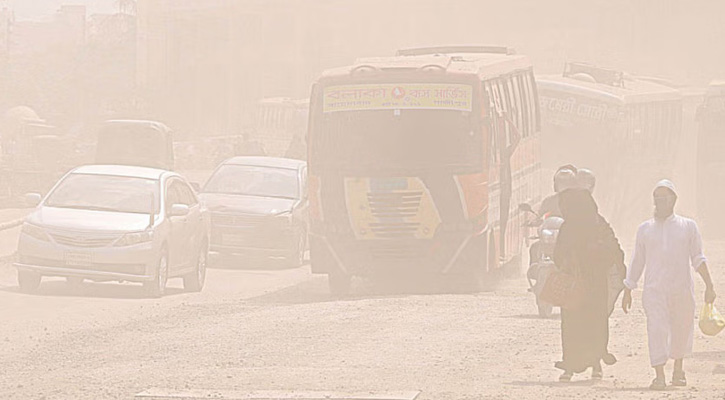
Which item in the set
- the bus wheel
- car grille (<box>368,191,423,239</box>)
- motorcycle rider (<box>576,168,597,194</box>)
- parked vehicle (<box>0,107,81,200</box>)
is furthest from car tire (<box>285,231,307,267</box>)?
parked vehicle (<box>0,107,81,200</box>)

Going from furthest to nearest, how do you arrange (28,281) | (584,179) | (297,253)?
(297,253)
(28,281)
(584,179)

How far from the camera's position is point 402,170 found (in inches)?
864

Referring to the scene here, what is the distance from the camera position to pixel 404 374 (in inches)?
503

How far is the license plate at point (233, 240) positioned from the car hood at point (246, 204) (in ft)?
1.34

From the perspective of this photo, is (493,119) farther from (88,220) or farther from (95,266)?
(95,266)

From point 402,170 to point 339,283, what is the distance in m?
1.76

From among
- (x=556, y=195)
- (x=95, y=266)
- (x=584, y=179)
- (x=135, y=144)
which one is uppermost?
(x=584, y=179)

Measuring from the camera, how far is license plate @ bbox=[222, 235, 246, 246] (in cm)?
2689

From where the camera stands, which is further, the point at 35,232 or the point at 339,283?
the point at 339,283

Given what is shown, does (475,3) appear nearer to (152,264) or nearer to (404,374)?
(152,264)

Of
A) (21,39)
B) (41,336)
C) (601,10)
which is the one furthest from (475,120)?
(21,39)

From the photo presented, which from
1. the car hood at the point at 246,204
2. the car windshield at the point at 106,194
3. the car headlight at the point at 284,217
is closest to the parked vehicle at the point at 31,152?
the car hood at the point at 246,204

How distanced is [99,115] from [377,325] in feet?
218

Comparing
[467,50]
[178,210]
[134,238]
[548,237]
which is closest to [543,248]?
[548,237]
